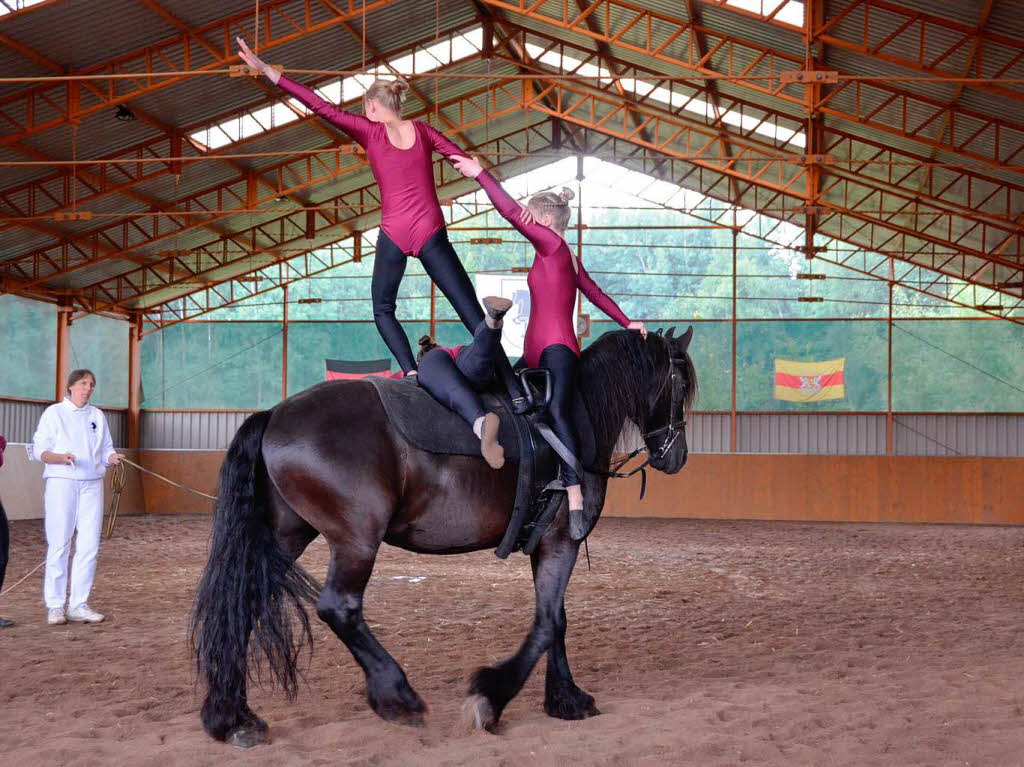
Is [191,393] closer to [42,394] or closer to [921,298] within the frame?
[42,394]

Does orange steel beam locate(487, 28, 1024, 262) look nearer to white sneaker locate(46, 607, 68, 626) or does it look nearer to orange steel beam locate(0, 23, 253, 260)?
orange steel beam locate(0, 23, 253, 260)

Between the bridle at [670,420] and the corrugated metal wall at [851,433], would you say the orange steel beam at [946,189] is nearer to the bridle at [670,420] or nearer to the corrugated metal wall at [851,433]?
the corrugated metal wall at [851,433]

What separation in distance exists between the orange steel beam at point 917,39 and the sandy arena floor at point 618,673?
21.5 ft

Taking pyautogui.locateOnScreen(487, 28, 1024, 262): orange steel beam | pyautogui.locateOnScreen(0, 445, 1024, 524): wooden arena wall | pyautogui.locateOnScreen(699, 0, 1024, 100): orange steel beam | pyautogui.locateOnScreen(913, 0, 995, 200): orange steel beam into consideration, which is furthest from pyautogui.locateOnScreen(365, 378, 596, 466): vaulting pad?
pyautogui.locateOnScreen(0, 445, 1024, 524): wooden arena wall

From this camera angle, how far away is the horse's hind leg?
3848mm

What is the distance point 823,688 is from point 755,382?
19591mm

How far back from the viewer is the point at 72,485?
6.64 metres

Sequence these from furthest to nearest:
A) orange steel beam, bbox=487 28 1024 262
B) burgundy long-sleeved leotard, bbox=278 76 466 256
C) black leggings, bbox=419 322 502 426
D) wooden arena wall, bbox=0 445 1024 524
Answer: wooden arena wall, bbox=0 445 1024 524 < orange steel beam, bbox=487 28 1024 262 < burgundy long-sleeved leotard, bbox=278 76 466 256 < black leggings, bbox=419 322 502 426

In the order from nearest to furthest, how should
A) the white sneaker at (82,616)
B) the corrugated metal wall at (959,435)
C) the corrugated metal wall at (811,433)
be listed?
the white sneaker at (82,616)
the corrugated metal wall at (959,435)
the corrugated metal wall at (811,433)

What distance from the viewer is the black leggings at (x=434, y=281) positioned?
4.18 meters

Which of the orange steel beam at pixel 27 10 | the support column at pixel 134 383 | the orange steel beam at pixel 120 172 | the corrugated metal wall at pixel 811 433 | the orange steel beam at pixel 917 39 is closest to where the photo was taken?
the orange steel beam at pixel 27 10

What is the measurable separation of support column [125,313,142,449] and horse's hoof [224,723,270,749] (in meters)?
23.2

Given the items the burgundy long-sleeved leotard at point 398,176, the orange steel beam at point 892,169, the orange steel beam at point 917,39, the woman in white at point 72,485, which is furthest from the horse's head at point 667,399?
the orange steel beam at point 892,169

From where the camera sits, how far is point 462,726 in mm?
3916
